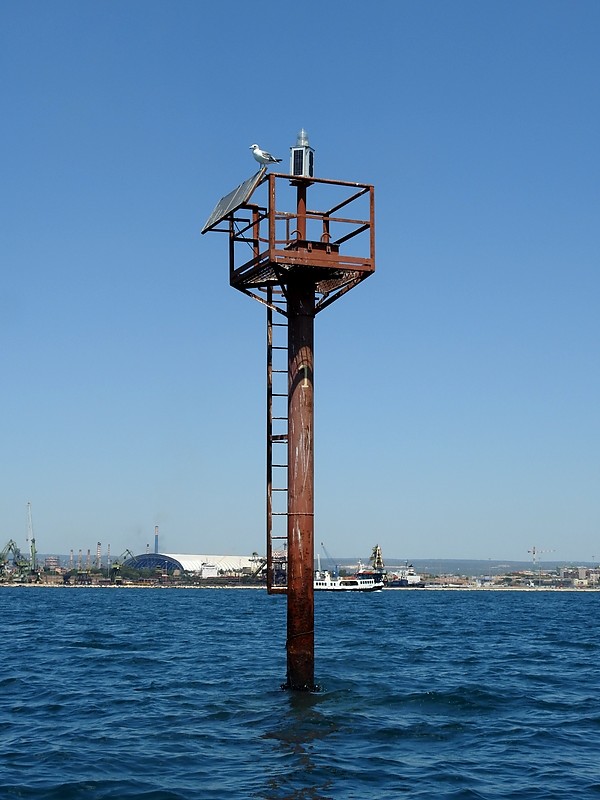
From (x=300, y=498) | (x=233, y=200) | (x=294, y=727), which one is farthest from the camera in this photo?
(x=233, y=200)

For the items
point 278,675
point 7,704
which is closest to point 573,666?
point 278,675

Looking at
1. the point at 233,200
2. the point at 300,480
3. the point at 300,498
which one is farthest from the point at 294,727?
the point at 233,200

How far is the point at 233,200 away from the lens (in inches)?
966

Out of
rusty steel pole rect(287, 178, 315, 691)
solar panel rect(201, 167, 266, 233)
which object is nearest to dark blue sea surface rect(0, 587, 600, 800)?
rusty steel pole rect(287, 178, 315, 691)

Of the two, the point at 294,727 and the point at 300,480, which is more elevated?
the point at 300,480

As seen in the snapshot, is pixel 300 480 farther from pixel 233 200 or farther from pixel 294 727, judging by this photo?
pixel 233 200

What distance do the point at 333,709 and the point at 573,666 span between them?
16.4 m

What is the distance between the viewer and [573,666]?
35688mm

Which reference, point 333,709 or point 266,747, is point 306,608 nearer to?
point 333,709

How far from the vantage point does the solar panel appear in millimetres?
23531

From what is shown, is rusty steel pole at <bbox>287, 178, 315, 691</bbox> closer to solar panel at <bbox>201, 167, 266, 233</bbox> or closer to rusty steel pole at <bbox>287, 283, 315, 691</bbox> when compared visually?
rusty steel pole at <bbox>287, 283, 315, 691</bbox>

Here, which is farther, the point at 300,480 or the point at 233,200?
the point at 233,200

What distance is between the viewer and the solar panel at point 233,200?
23531 millimetres

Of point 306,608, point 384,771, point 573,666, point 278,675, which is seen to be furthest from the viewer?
point 573,666
